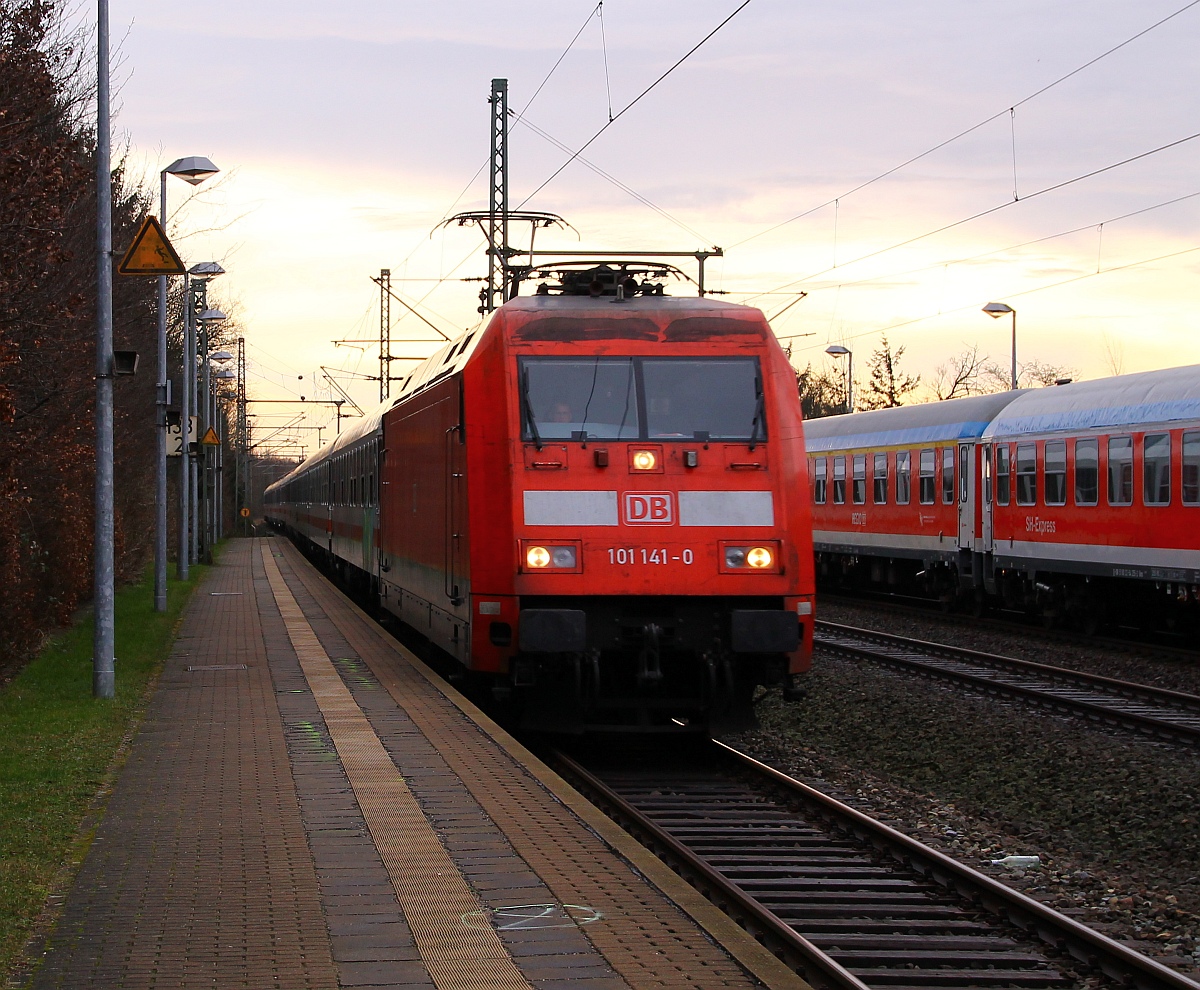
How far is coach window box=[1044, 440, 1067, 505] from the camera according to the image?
71.9ft

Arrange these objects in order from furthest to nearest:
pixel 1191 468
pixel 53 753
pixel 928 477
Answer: pixel 928 477, pixel 1191 468, pixel 53 753

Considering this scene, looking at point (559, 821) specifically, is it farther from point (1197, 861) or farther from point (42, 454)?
point (42, 454)

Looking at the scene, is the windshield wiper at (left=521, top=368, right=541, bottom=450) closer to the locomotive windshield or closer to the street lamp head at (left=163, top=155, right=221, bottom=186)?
the locomotive windshield

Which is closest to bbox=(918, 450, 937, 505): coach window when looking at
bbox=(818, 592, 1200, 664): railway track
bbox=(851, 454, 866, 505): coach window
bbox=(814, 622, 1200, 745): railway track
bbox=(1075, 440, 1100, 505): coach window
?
bbox=(818, 592, 1200, 664): railway track

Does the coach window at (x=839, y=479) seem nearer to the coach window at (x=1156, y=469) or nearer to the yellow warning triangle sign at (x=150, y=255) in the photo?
the coach window at (x=1156, y=469)

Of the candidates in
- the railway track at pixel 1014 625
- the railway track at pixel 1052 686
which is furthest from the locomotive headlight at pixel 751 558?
the railway track at pixel 1014 625

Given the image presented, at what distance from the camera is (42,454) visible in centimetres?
1555

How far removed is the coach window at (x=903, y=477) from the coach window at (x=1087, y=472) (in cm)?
598

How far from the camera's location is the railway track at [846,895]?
6.42 metres

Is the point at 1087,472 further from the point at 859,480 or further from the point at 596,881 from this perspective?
the point at 596,881

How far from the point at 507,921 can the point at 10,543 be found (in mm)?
10663

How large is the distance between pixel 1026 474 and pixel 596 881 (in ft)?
57.8

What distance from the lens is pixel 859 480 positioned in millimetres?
30141

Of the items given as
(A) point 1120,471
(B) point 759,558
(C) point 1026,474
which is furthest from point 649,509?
(C) point 1026,474
